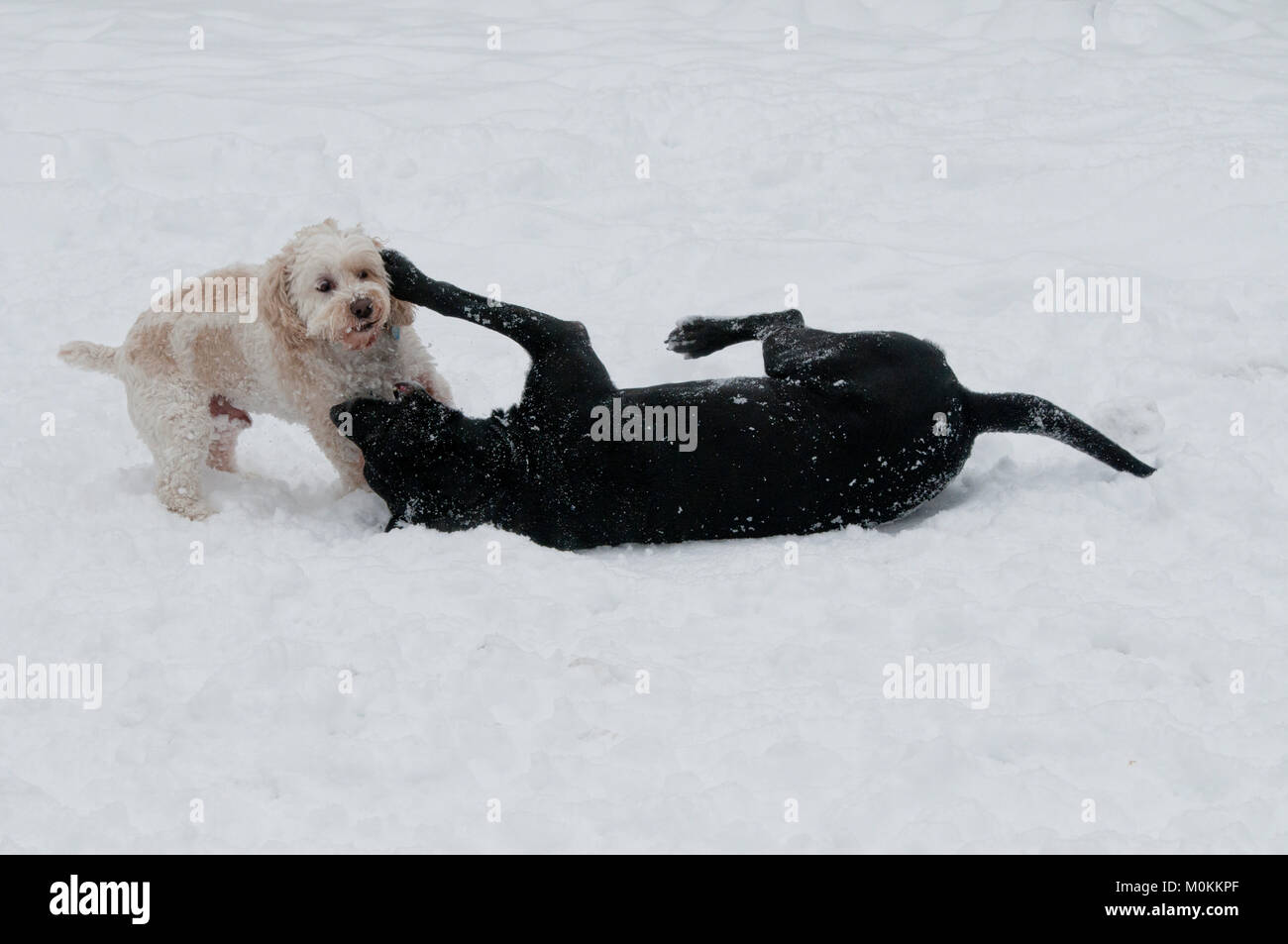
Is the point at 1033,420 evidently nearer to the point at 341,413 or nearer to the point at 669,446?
the point at 669,446

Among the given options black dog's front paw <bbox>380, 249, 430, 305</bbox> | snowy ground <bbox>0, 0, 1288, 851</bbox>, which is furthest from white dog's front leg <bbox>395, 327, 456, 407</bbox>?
snowy ground <bbox>0, 0, 1288, 851</bbox>

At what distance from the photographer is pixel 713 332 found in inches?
205

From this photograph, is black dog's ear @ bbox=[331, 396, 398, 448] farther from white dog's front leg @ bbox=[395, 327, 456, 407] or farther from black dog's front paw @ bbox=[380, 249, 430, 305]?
black dog's front paw @ bbox=[380, 249, 430, 305]

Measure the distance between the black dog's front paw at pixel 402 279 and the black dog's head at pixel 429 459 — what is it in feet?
1.26

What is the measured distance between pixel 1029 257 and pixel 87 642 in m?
4.68

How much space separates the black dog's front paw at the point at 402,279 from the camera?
175 inches

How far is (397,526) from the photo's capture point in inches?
172

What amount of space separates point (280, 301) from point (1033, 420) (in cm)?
270

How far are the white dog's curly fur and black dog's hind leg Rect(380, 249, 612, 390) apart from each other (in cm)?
9

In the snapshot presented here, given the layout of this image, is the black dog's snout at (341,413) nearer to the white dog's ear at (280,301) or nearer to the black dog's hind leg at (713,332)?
the white dog's ear at (280,301)

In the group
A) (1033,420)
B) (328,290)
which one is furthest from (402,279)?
(1033,420)

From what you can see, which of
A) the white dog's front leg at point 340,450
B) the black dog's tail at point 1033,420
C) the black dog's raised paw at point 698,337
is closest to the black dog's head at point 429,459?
the white dog's front leg at point 340,450

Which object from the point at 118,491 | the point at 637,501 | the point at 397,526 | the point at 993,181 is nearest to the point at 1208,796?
the point at 637,501

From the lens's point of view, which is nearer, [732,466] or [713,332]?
[732,466]
